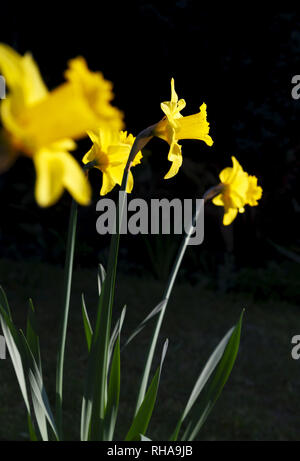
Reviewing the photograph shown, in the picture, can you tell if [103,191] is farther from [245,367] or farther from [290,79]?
[290,79]

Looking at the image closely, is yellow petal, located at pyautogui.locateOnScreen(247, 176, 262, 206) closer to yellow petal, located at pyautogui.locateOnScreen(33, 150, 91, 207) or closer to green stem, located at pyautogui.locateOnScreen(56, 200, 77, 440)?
green stem, located at pyautogui.locateOnScreen(56, 200, 77, 440)

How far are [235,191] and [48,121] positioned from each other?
0.79 meters

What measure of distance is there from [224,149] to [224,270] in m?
1.06

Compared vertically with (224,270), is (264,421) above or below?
below

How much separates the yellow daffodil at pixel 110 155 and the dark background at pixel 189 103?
3.62 metres

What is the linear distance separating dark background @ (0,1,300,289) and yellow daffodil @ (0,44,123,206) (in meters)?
4.31

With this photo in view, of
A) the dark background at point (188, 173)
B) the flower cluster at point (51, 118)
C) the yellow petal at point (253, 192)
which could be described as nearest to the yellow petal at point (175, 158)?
the yellow petal at point (253, 192)

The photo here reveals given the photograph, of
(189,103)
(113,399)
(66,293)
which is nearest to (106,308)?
(66,293)

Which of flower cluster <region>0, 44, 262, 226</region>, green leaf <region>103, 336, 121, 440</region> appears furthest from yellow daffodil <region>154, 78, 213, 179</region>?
flower cluster <region>0, 44, 262, 226</region>

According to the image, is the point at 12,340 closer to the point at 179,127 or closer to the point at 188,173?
the point at 179,127

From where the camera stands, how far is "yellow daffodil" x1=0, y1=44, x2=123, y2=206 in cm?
48

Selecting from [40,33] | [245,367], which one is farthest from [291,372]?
[40,33]

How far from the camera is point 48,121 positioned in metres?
0.48
